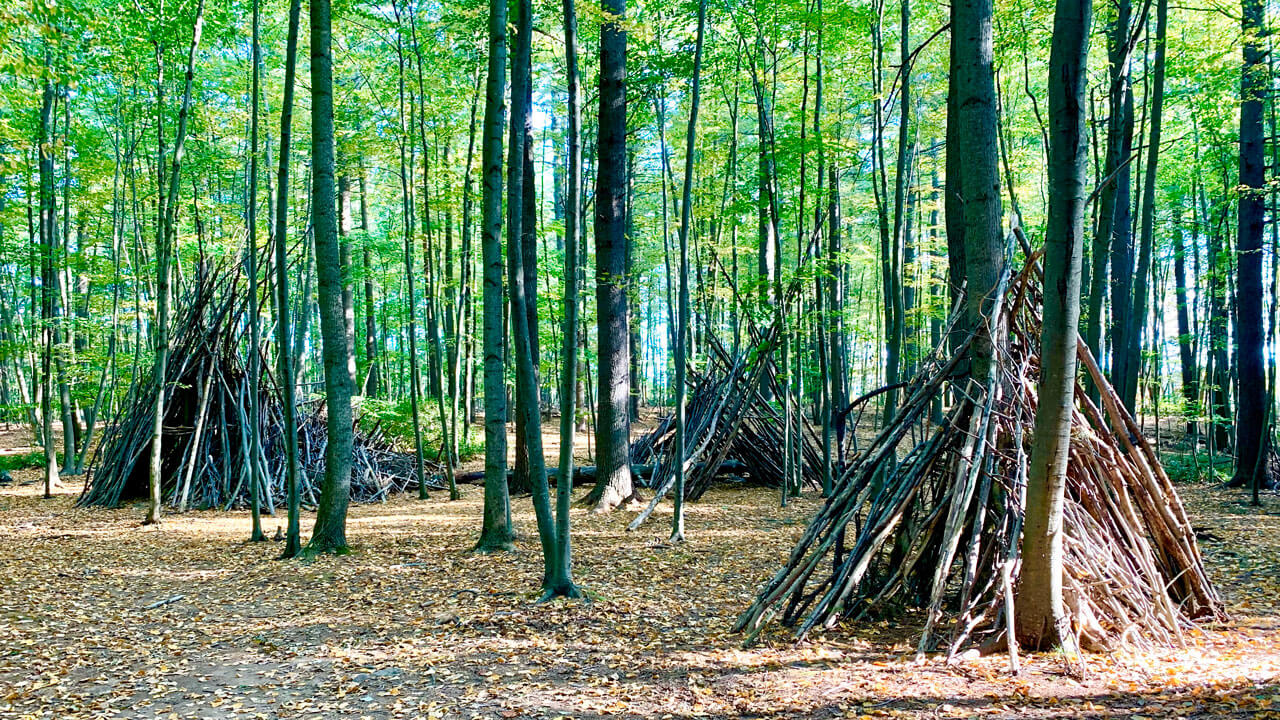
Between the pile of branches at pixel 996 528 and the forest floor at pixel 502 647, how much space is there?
0.19m

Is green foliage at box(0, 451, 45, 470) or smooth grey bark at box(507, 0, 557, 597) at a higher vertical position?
smooth grey bark at box(507, 0, 557, 597)

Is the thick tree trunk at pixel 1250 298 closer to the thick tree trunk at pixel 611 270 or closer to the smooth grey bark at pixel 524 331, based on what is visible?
the thick tree trunk at pixel 611 270

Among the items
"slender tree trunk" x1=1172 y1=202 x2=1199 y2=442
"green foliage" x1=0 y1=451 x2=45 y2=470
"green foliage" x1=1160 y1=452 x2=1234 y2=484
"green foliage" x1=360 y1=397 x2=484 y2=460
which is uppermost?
"slender tree trunk" x1=1172 y1=202 x2=1199 y2=442

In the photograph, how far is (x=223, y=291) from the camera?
10641mm

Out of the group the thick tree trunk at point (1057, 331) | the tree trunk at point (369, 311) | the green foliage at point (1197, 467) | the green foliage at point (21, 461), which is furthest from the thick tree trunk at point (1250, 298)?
the green foliage at point (21, 461)

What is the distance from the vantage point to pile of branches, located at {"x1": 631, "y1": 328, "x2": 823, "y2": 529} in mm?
10125

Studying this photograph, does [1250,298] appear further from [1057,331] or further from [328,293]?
[328,293]

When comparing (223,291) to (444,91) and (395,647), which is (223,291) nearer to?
(444,91)

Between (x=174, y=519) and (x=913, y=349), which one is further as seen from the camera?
(x=913, y=349)

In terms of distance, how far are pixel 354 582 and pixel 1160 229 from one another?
773 inches

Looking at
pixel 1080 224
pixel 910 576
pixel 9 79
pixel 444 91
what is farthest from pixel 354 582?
pixel 9 79

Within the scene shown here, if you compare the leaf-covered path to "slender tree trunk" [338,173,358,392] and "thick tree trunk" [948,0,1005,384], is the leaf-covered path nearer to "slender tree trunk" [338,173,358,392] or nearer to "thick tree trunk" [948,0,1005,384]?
"thick tree trunk" [948,0,1005,384]

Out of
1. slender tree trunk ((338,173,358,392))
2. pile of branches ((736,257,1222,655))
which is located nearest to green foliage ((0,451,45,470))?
slender tree trunk ((338,173,358,392))

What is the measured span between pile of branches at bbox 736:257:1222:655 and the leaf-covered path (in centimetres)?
19
